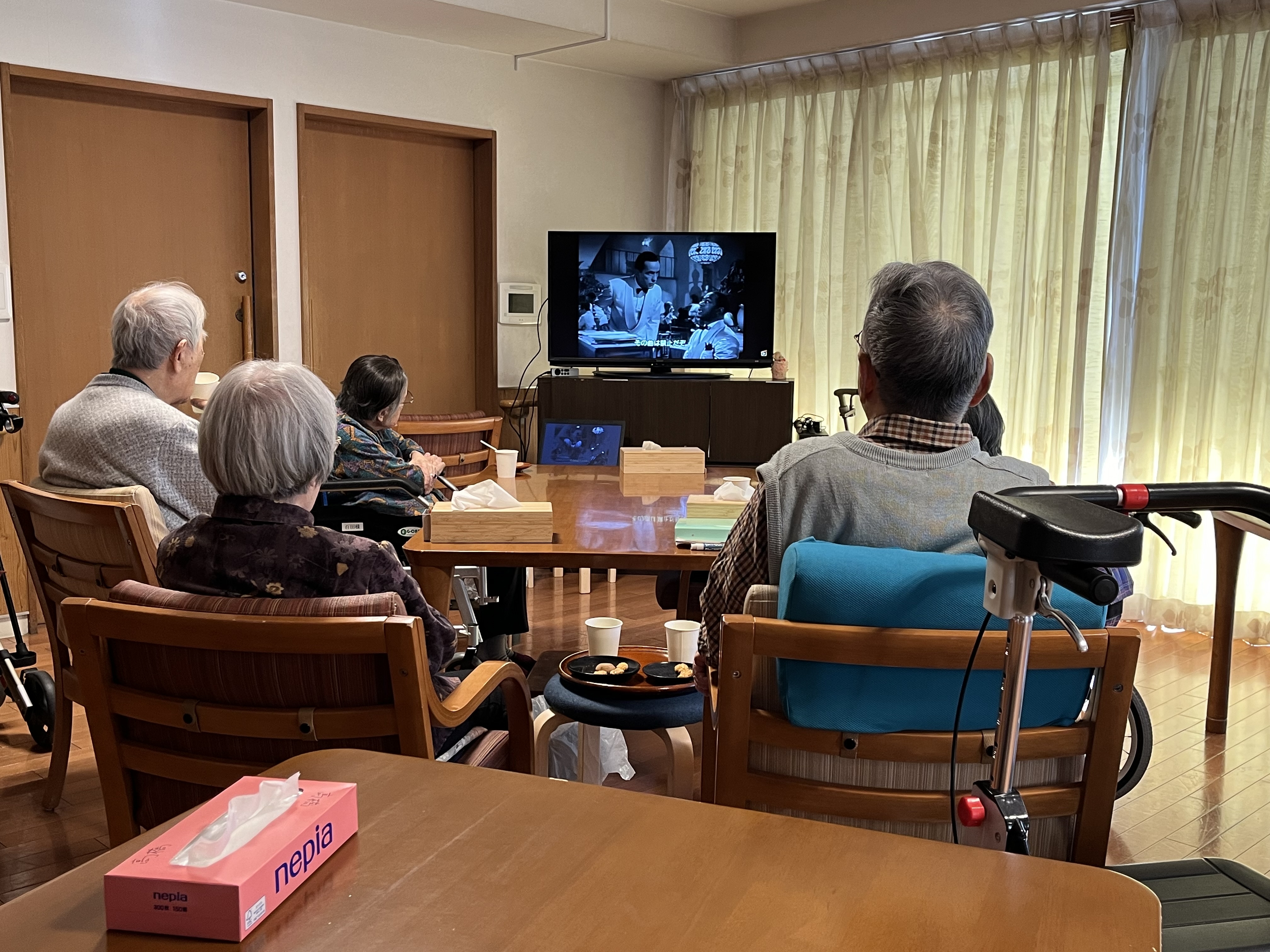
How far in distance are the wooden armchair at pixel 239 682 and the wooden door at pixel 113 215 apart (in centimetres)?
316

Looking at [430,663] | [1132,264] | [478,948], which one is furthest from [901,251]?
[478,948]

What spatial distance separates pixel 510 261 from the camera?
5770mm

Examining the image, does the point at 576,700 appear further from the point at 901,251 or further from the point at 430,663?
the point at 901,251

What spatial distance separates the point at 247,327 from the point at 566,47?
6.60 feet

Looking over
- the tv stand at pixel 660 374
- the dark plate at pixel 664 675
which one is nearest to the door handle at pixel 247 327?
the tv stand at pixel 660 374

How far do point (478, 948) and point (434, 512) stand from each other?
6.08 feet

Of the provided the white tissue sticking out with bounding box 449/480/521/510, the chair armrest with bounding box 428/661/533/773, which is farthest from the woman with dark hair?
the chair armrest with bounding box 428/661/533/773

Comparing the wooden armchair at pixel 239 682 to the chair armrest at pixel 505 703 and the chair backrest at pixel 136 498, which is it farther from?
the chair backrest at pixel 136 498

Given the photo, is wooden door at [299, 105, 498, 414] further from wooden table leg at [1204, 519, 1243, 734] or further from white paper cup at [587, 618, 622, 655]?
wooden table leg at [1204, 519, 1243, 734]

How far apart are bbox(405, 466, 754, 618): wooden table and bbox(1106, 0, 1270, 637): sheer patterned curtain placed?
2.10 meters

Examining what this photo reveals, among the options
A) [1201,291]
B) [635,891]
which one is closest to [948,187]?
[1201,291]

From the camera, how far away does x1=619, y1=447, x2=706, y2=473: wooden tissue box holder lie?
3.42 metres

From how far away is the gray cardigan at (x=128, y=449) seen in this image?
2.62 meters

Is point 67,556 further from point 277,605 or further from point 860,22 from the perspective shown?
point 860,22
